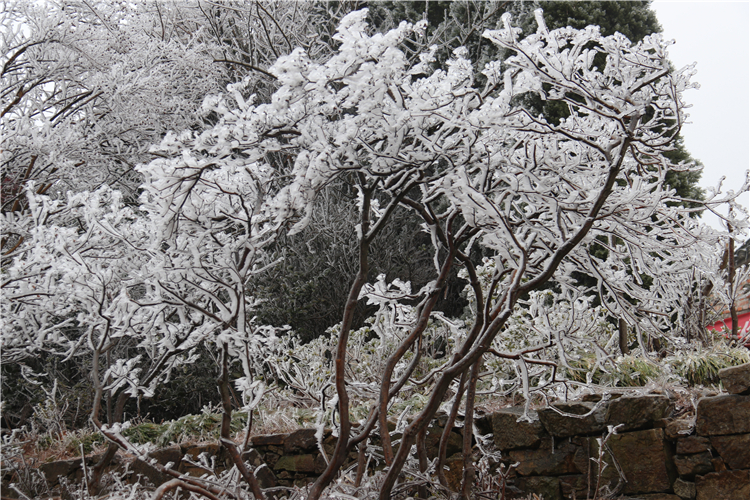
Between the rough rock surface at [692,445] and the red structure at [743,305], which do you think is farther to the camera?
the red structure at [743,305]

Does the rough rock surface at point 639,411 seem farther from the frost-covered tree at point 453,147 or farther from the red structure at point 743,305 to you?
the red structure at point 743,305

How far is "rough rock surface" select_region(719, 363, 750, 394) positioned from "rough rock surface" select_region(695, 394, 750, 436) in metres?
0.04

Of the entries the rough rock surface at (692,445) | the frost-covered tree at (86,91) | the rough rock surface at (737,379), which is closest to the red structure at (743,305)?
the rough rock surface at (737,379)

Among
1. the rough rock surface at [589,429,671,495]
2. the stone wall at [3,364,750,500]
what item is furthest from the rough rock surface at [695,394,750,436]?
the rough rock surface at [589,429,671,495]

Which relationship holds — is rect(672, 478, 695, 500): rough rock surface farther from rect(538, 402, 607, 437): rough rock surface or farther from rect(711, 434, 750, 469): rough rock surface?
rect(538, 402, 607, 437): rough rock surface

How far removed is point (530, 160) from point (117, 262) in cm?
227

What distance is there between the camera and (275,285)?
5.95 m

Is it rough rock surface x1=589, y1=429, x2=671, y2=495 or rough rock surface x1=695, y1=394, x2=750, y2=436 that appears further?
rough rock surface x1=589, y1=429, x2=671, y2=495

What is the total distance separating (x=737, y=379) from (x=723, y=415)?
223mm

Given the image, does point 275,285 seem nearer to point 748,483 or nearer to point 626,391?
point 626,391

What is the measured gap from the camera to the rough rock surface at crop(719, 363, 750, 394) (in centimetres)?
301

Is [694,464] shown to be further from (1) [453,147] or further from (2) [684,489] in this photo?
(1) [453,147]

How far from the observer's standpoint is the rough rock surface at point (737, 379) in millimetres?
3014

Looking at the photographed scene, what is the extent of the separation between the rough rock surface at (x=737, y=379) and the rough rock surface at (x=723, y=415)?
4cm
